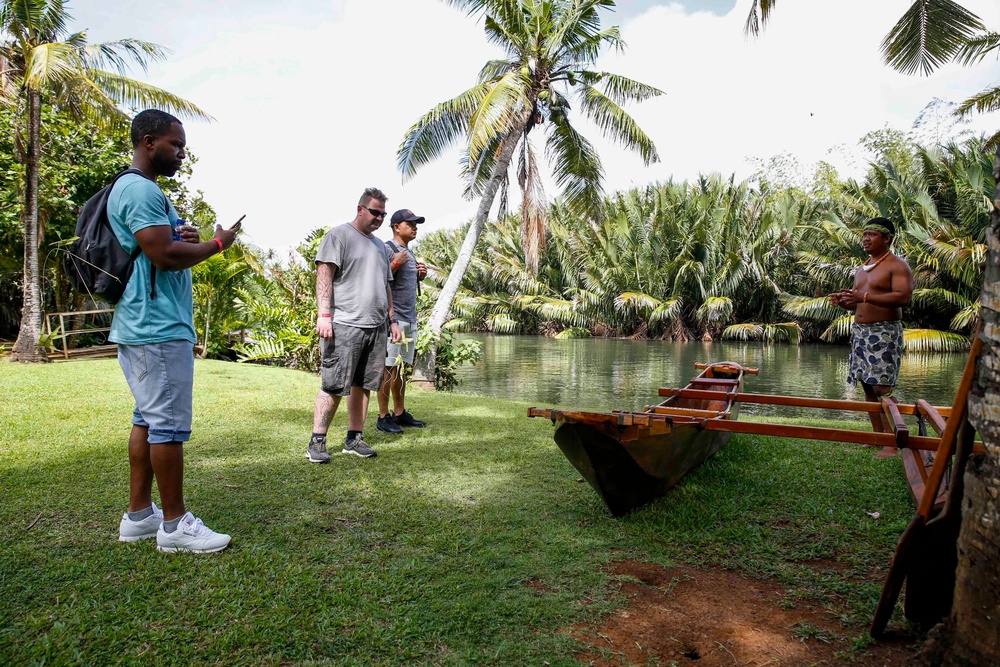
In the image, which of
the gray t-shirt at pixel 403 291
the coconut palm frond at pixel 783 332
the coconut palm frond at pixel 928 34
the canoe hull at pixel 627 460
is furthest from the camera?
the coconut palm frond at pixel 783 332

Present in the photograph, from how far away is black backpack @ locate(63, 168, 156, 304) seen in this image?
8.85 feet

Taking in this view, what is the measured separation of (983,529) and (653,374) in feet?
47.2

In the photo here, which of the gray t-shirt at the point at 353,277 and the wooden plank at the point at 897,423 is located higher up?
the gray t-shirt at the point at 353,277

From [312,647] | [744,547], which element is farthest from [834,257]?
[312,647]

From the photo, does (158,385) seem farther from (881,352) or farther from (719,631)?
(881,352)

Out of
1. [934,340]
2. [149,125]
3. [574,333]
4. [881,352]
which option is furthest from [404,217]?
[574,333]

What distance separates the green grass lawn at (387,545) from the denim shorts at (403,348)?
0.84 metres

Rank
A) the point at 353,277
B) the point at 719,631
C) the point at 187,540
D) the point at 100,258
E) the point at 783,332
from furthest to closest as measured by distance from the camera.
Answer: the point at 783,332 → the point at 353,277 → the point at 187,540 → the point at 100,258 → the point at 719,631

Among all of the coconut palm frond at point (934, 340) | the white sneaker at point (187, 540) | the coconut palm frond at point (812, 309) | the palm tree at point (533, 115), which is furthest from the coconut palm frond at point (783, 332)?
the white sneaker at point (187, 540)

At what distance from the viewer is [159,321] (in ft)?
9.08

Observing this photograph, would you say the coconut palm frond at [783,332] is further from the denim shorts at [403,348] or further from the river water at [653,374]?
the denim shorts at [403,348]

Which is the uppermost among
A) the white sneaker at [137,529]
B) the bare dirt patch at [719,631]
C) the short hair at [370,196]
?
the short hair at [370,196]

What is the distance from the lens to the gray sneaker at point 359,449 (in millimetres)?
4770

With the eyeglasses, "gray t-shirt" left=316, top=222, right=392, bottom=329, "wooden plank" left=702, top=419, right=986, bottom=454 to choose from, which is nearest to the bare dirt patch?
"wooden plank" left=702, top=419, right=986, bottom=454
